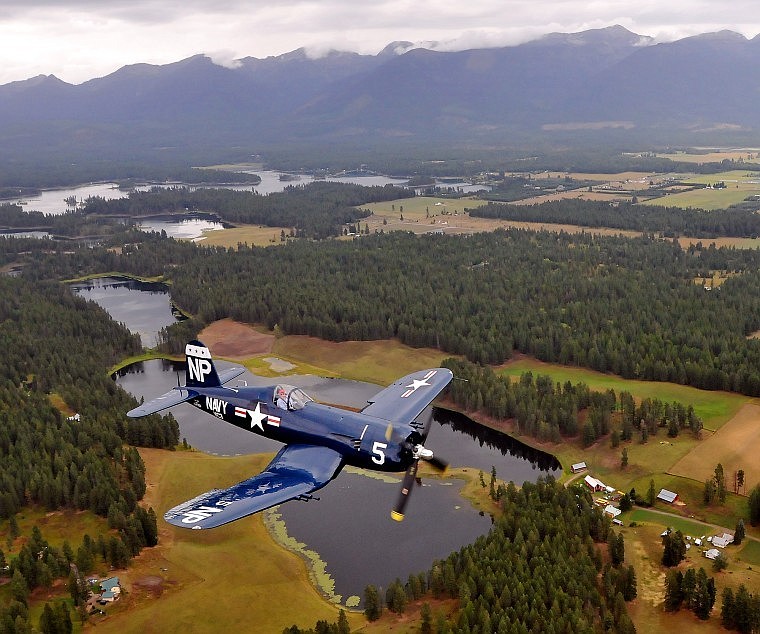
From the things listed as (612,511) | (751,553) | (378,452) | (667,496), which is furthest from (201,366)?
(751,553)

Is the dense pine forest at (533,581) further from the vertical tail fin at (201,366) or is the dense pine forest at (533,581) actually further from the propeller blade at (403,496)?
the vertical tail fin at (201,366)

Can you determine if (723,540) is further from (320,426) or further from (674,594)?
(320,426)

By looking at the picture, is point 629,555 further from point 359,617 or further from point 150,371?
point 150,371

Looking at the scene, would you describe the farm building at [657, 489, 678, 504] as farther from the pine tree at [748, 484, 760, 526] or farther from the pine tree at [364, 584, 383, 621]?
the pine tree at [364, 584, 383, 621]

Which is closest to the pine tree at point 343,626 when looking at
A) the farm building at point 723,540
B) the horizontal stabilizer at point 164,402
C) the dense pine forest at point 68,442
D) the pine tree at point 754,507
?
the dense pine forest at point 68,442

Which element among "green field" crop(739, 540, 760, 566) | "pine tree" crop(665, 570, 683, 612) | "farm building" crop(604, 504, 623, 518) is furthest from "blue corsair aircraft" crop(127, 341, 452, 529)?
"green field" crop(739, 540, 760, 566)

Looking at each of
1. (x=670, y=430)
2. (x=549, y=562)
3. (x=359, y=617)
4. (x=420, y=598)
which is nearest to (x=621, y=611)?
(x=549, y=562)
